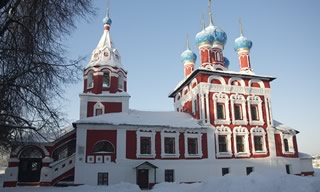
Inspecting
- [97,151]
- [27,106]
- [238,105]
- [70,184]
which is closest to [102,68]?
[97,151]

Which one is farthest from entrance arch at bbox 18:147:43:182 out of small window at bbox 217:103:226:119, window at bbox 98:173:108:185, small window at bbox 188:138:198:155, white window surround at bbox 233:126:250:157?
white window surround at bbox 233:126:250:157

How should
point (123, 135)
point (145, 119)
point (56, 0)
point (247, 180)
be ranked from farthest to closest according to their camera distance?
point (145, 119) < point (123, 135) < point (247, 180) < point (56, 0)

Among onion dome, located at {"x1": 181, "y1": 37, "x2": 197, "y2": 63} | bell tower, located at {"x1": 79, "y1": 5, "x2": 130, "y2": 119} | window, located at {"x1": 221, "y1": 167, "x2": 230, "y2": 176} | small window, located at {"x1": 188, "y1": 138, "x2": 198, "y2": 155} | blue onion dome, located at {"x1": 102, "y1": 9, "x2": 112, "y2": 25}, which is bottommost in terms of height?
window, located at {"x1": 221, "y1": 167, "x2": 230, "y2": 176}

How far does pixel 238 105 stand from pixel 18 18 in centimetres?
2111

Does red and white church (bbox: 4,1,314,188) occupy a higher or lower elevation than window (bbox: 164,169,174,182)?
higher

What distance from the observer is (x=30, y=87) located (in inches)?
322

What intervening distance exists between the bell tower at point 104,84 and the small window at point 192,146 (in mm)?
5949

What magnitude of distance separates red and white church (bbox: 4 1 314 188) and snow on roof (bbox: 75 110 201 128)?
0.08m

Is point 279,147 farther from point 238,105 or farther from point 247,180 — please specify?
point 247,180

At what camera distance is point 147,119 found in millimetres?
22516

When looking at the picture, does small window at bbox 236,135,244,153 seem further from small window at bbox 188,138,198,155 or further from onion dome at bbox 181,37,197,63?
onion dome at bbox 181,37,197,63

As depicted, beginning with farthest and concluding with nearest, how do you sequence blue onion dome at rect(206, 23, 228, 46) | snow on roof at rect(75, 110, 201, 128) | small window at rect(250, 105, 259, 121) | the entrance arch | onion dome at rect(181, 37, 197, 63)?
1. onion dome at rect(181, 37, 197, 63)
2. blue onion dome at rect(206, 23, 228, 46)
3. small window at rect(250, 105, 259, 121)
4. snow on roof at rect(75, 110, 201, 128)
5. the entrance arch

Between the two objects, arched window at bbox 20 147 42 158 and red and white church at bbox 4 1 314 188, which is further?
arched window at bbox 20 147 42 158

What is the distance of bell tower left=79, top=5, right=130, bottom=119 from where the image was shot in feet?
75.7
